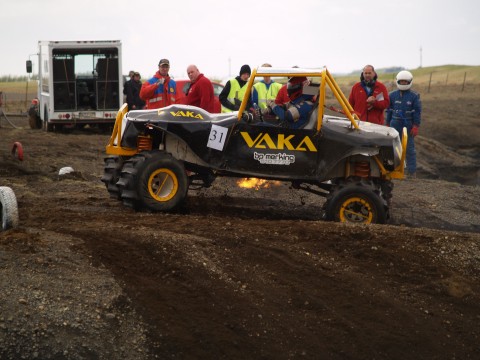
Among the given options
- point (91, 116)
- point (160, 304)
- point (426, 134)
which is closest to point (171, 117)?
point (160, 304)

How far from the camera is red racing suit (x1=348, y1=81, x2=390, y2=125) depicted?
47.9 feet

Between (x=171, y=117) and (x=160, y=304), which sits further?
(x=171, y=117)

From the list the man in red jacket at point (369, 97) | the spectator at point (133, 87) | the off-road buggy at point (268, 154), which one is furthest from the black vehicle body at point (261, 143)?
the spectator at point (133, 87)

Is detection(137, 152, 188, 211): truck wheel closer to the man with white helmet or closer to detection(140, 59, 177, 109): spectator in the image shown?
detection(140, 59, 177, 109): spectator

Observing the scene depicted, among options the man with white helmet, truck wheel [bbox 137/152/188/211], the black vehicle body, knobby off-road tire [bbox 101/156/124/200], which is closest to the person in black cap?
the man with white helmet

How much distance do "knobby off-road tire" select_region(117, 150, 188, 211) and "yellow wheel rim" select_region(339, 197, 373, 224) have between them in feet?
6.77

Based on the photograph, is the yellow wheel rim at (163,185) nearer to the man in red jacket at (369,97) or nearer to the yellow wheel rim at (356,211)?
the yellow wheel rim at (356,211)

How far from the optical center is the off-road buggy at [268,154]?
436 inches

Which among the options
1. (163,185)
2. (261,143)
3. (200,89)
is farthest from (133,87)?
(261,143)

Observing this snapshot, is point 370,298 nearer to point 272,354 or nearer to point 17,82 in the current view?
point 272,354

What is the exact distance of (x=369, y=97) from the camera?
14.5 meters

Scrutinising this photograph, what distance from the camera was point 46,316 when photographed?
23.5 feet

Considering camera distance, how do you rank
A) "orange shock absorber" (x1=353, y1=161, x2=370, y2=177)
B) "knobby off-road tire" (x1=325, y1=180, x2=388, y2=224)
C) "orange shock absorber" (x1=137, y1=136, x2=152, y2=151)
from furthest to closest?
"orange shock absorber" (x1=137, y1=136, x2=152, y2=151), "orange shock absorber" (x1=353, y1=161, x2=370, y2=177), "knobby off-road tire" (x1=325, y1=180, x2=388, y2=224)

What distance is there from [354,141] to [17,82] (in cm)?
6312
